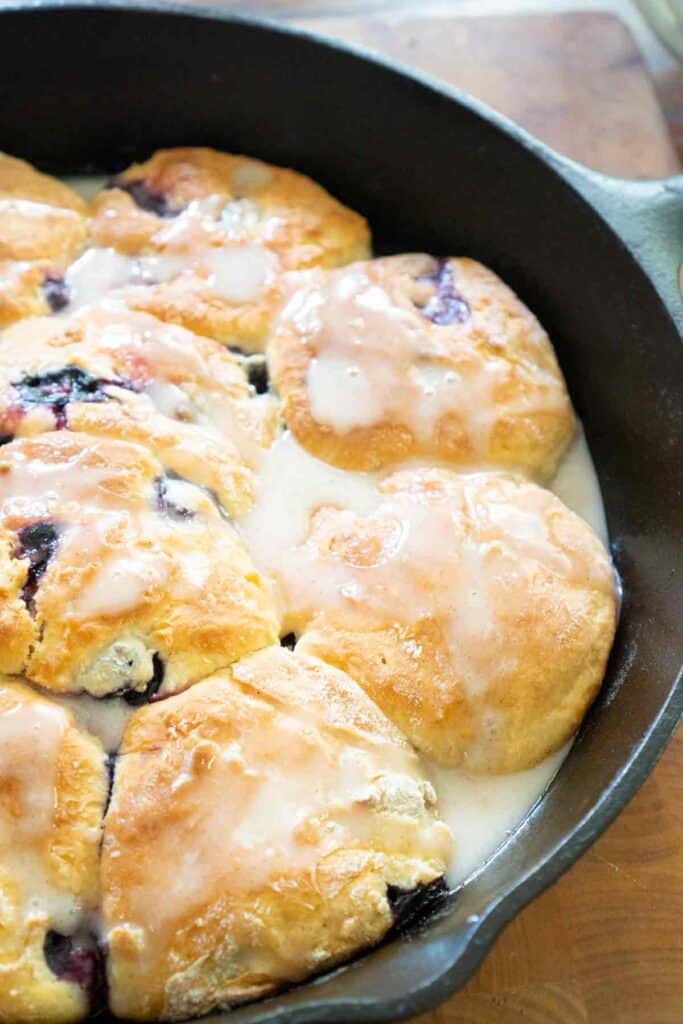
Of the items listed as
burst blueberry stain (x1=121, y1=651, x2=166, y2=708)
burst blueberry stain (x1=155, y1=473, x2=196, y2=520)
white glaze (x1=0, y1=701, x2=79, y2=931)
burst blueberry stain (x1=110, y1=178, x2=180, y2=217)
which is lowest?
white glaze (x1=0, y1=701, x2=79, y2=931)

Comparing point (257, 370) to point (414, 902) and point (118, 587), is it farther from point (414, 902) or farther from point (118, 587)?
point (414, 902)

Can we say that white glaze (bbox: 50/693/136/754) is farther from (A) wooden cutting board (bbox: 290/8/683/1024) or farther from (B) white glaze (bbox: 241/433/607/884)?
(A) wooden cutting board (bbox: 290/8/683/1024)

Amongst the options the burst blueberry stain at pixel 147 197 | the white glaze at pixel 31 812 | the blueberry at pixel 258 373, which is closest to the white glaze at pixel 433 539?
the blueberry at pixel 258 373

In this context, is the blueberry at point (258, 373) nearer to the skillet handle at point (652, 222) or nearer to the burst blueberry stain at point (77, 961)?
the skillet handle at point (652, 222)

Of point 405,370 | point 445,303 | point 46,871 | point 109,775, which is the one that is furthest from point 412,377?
point 46,871

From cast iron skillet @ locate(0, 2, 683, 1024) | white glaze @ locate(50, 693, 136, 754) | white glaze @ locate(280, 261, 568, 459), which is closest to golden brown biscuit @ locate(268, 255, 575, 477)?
white glaze @ locate(280, 261, 568, 459)
